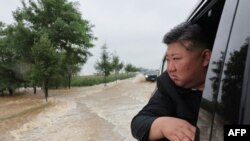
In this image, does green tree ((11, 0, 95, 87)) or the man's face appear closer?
the man's face

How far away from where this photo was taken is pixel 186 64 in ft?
6.03

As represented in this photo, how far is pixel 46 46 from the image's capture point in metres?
30.7

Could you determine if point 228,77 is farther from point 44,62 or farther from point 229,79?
point 44,62

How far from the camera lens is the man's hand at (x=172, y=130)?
1599mm

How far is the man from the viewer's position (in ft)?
6.02

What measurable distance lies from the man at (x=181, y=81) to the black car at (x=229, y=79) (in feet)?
1.32

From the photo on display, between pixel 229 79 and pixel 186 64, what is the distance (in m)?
0.68

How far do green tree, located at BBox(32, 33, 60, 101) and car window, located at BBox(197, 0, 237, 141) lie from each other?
2960 cm

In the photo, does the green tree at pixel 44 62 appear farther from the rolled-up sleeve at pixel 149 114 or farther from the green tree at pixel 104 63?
the rolled-up sleeve at pixel 149 114

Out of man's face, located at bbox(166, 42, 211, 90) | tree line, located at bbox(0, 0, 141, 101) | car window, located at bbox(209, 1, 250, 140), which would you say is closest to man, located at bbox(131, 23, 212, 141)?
man's face, located at bbox(166, 42, 211, 90)

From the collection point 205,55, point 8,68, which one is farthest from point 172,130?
point 8,68

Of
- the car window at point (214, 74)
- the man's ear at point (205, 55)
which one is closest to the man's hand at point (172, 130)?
the car window at point (214, 74)

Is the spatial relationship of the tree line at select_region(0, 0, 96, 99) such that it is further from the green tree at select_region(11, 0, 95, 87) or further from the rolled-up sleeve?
Answer: the rolled-up sleeve

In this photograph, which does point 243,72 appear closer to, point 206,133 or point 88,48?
point 206,133
